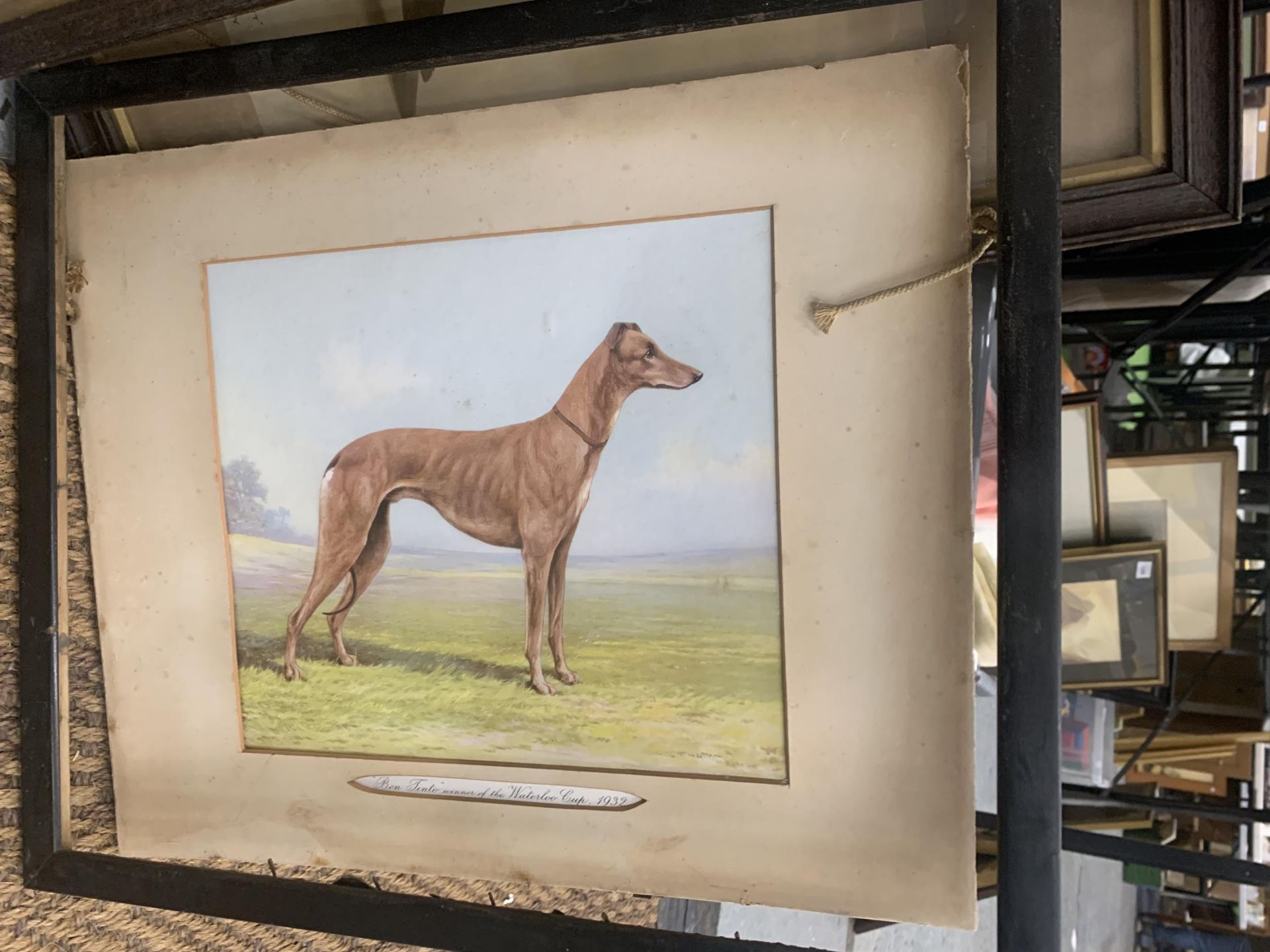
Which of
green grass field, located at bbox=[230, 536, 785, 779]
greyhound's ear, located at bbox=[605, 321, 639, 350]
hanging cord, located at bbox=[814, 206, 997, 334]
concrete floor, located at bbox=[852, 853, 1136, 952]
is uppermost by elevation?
hanging cord, located at bbox=[814, 206, 997, 334]

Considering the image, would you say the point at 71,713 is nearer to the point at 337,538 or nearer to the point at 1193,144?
the point at 337,538

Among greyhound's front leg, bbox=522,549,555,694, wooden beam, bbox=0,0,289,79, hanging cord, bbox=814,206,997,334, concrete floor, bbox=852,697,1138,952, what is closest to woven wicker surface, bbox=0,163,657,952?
wooden beam, bbox=0,0,289,79

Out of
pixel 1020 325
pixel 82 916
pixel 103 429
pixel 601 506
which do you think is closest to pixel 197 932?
A: pixel 82 916

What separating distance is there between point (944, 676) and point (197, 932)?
2.33ft

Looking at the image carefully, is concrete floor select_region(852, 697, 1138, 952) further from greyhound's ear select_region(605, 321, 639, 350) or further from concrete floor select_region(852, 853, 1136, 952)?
greyhound's ear select_region(605, 321, 639, 350)

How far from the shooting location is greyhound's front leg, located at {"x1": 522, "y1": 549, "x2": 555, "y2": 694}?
1.74 feet

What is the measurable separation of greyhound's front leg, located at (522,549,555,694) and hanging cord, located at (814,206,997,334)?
23cm

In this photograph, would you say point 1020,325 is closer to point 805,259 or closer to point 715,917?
point 805,259

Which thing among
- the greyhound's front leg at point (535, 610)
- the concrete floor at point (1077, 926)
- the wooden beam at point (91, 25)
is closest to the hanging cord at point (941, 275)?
the greyhound's front leg at point (535, 610)

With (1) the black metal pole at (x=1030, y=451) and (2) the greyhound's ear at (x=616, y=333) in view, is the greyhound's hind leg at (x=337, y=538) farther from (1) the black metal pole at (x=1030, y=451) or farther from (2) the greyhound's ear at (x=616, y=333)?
(1) the black metal pole at (x=1030, y=451)

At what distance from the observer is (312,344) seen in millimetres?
553

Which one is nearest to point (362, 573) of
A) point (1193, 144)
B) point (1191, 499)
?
point (1193, 144)

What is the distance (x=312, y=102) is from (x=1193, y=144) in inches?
22.5
